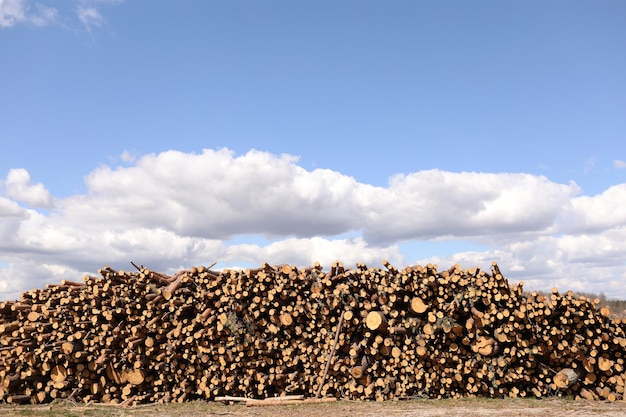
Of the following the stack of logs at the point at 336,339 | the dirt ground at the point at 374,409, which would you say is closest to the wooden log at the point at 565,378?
the stack of logs at the point at 336,339

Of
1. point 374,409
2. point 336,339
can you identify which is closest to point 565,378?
point 374,409

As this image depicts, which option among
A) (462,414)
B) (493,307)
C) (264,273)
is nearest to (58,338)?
(264,273)

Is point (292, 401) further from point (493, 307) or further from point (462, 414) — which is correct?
point (493, 307)

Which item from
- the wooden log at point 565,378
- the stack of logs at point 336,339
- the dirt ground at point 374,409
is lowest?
the dirt ground at point 374,409

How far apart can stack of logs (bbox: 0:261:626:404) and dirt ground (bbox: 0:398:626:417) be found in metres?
0.39

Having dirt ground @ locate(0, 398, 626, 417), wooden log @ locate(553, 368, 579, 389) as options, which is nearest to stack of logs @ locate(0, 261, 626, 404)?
wooden log @ locate(553, 368, 579, 389)

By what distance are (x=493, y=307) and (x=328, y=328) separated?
10.9 feet

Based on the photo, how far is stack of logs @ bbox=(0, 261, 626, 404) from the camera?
32.7ft

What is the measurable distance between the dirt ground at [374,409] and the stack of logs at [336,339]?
1.28 feet

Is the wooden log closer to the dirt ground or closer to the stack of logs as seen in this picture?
the stack of logs

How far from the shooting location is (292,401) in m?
9.84

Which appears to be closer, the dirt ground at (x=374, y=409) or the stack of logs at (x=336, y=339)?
the dirt ground at (x=374, y=409)

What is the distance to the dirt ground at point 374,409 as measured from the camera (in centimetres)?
879

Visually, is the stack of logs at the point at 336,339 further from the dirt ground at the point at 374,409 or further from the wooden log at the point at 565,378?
the dirt ground at the point at 374,409
